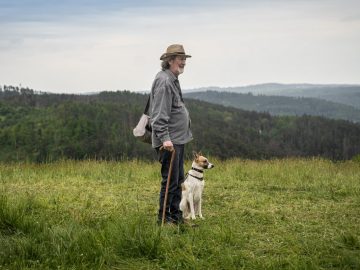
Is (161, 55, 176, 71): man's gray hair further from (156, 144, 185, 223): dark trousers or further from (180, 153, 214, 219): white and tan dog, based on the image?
(180, 153, 214, 219): white and tan dog

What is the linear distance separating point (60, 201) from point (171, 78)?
10.6ft

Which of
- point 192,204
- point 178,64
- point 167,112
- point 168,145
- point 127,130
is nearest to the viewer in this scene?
point 168,145

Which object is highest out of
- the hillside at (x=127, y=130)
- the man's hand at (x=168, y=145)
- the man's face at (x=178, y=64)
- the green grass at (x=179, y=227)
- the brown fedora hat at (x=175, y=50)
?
the brown fedora hat at (x=175, y=50)

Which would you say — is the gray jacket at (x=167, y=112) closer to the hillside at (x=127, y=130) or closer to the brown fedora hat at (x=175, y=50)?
the brown fedora hat at (x=175, y=50)

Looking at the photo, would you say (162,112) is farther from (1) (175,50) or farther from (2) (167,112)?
(1) (175,50)

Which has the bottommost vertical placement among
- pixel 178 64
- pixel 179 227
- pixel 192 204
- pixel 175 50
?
pixel 179 227

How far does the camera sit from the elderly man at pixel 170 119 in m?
5.61

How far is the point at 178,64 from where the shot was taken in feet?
18.9

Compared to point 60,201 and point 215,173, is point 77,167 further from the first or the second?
point 60,201

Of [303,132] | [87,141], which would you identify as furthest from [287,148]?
[87,141]

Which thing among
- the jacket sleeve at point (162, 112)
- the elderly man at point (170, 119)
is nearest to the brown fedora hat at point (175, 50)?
the elderly man at point (170, 119)

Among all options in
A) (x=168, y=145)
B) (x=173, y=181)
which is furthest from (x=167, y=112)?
(x=173, y=181)

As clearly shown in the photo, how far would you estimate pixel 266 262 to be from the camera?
4469 mm

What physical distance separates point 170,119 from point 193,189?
1.24m
